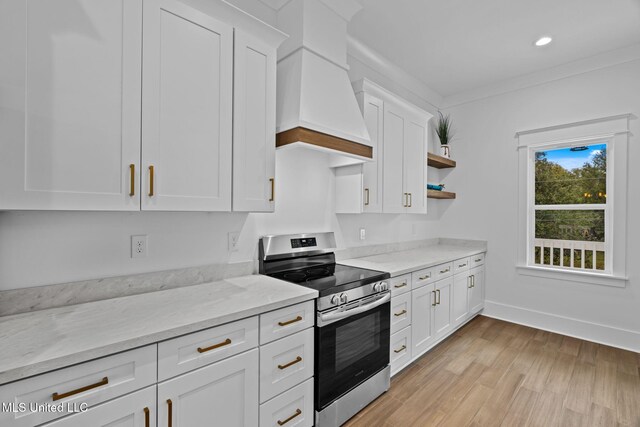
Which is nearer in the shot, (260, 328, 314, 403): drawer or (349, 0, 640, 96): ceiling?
(260, 328, 314, 403): drawer

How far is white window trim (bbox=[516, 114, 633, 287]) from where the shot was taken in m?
3.07

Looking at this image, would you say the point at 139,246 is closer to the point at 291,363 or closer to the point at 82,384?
the point at 82,384

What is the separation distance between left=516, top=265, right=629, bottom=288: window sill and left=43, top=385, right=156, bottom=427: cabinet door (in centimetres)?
404

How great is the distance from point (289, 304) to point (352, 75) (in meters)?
2.39

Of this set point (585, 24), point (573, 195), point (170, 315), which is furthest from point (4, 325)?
point (573, 195)

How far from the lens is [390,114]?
9.59ft

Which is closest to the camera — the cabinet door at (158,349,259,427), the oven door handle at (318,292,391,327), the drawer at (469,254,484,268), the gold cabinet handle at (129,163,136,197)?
the cabinet door at (158,349,259,427)

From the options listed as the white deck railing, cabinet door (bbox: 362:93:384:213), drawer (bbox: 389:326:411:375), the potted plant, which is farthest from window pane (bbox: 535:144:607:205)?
drawer (bbox: 389:326:411:375)

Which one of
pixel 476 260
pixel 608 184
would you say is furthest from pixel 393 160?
pixel 608 184

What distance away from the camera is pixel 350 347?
1.97 m

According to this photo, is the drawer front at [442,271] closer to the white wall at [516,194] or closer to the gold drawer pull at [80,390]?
the white wall at [516,194]

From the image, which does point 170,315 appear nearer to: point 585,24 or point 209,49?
point 209,49

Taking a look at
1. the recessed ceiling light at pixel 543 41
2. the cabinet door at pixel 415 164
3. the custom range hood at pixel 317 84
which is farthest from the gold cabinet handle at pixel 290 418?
the recessed ceiling light at pixel 543 41

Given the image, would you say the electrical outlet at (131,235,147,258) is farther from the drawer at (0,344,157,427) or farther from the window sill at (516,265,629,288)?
the window sill at (516,265,629,288)
